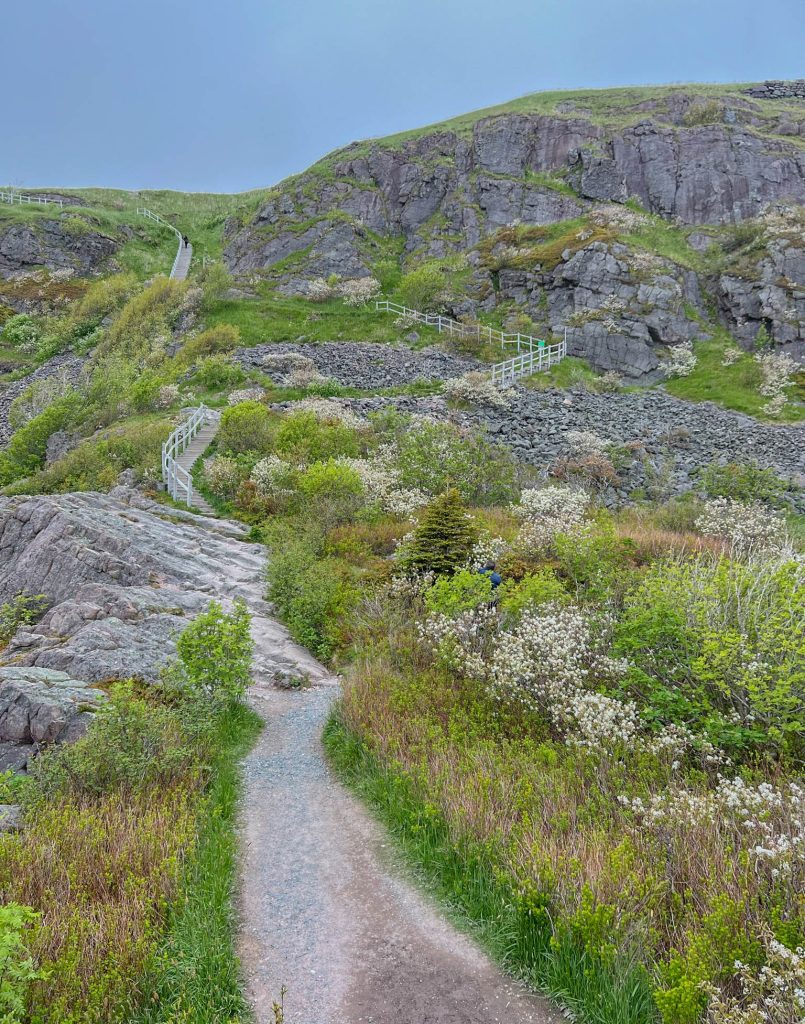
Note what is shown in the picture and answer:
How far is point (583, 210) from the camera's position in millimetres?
54719

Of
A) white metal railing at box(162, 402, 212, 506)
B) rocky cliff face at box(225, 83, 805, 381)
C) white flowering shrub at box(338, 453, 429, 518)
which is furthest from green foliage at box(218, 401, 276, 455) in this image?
rocky cliff face at box(225, 83, 805, 381)

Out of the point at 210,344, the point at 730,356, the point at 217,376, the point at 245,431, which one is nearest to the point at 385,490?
the point at 245,431

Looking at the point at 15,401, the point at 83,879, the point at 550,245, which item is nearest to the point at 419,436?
the point at 83,879

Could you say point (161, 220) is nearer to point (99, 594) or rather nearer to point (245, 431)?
point (245, 431)

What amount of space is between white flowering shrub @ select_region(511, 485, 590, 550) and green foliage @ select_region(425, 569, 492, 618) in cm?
398

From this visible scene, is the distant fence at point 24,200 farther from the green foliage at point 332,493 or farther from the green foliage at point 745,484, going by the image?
the green foliage at point 745,484

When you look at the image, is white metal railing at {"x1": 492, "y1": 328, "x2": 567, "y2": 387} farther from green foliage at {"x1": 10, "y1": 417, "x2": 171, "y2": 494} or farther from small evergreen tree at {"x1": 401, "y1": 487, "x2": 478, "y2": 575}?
small evergreen tree at {"x1": 401, "y1": 487, "x2": 478, "y2": 575}

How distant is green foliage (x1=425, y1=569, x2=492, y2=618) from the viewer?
31.6ft

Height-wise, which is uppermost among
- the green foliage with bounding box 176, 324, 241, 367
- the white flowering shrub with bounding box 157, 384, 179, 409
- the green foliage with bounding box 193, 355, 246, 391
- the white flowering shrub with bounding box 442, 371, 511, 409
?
the green foliage with bounding box 176, 324, 241, 367

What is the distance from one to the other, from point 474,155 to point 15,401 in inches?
2050

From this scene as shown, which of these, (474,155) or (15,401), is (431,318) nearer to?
(15,401)

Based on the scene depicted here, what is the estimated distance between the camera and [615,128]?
60.0m

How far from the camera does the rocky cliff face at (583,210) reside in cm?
3884

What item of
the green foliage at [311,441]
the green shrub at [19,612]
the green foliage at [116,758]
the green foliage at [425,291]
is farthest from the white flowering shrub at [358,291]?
the green foliage at [116,758]
